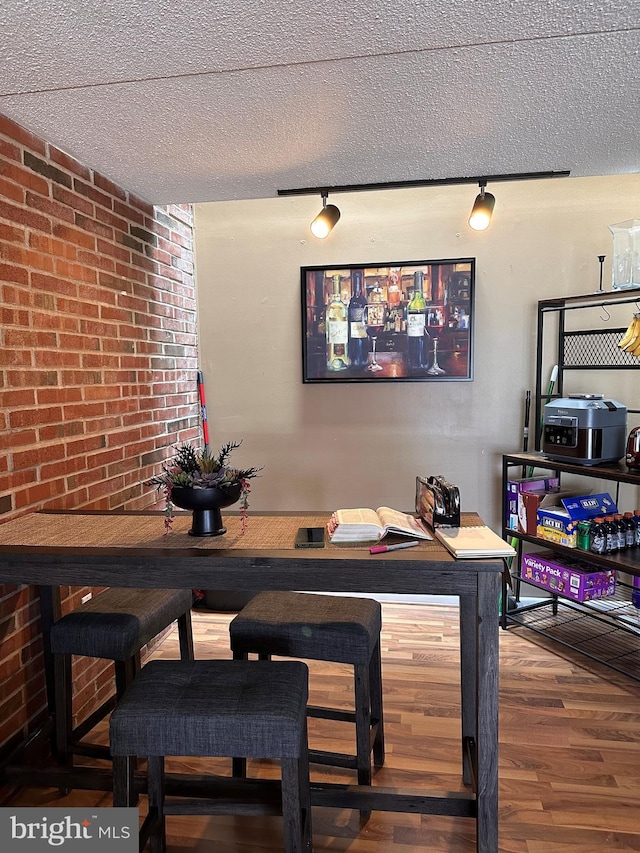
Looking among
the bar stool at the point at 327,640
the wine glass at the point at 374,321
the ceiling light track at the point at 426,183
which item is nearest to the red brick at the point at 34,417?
the bar stool at the point at 327,640

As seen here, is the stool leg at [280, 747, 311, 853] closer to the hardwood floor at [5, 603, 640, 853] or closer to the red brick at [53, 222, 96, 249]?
the hardwood floor at [5, 603, 640, 853]

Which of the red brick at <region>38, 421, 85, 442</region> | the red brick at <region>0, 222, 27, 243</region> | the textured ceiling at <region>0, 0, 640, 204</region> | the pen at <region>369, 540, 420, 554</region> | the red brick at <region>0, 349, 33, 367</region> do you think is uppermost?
the textured ceiling at <region>0, 0, 640, 204</region>

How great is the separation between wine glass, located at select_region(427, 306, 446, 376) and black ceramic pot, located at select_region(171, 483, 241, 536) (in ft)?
6.55

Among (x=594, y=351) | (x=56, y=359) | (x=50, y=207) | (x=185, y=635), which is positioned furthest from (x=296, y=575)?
(x=594, y=351)

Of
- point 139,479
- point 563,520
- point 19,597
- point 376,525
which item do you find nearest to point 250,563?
point 376,525

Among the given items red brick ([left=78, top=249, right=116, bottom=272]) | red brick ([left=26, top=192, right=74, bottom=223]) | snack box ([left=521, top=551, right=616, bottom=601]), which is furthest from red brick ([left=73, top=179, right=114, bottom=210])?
snack box ([left=521, top=551, right=616, bottom=601])

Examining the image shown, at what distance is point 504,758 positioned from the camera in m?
2.16

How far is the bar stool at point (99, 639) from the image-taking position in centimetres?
187

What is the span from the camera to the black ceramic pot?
177 cm

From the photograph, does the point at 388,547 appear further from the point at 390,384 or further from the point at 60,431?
the point at 390,384

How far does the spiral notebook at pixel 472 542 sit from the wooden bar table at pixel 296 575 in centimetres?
3

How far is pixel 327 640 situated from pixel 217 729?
555 mm

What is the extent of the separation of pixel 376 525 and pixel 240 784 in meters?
0.84

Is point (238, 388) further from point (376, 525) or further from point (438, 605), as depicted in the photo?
point (376, 525)
